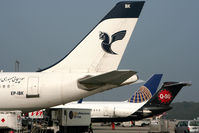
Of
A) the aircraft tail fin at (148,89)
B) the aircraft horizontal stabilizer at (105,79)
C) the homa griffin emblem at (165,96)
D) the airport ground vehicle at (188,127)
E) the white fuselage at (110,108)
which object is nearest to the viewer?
the aircraft horizontal stabilizer at (105,79)

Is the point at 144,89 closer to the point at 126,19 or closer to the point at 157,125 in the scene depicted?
the point at 157,125

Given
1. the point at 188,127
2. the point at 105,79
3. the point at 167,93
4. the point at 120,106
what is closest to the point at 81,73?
the point at 105,79

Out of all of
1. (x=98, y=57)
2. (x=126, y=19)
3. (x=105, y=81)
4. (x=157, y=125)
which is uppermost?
(x=126, y=19)

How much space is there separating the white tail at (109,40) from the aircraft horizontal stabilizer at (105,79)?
1.08 metres

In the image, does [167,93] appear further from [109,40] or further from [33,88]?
[33,88]

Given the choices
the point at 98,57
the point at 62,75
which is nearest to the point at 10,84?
the point at 62,75

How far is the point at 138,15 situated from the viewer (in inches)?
731

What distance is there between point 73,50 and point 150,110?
23.5m

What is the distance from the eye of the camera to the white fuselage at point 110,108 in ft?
138

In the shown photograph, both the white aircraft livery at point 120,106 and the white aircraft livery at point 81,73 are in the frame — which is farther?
the white aircraft livery at point 120,106

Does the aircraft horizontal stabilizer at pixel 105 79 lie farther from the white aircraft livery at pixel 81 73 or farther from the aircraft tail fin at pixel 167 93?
the aircraft tail fin at pixel 167 93

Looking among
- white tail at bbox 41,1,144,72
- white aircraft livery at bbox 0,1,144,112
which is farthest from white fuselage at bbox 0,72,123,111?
white tail at bbox 41,1,144,72

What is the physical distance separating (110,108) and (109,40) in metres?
25.3

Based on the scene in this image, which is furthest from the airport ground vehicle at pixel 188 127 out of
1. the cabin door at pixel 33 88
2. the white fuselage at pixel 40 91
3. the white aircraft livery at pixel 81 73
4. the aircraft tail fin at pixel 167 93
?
the aircraft tail fin at pixel 167 93
